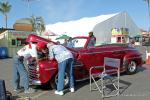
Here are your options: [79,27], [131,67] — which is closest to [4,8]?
[79,27]

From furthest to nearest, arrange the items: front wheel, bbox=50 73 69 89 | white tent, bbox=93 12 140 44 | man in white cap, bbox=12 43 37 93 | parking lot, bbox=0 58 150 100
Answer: white tent, bbox=93 12 140 44
front wheel, bbox=50 73 69 89
man in white cap, bbox=12 43 37 93
parking lot, bbox=0 58 150 100

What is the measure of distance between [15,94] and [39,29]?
167 ft

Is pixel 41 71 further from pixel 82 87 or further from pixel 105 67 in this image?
pixel 105 67

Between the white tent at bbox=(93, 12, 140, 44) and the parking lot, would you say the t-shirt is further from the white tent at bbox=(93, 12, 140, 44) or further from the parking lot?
the white tent at bbox=(93, 12, 140, 44)

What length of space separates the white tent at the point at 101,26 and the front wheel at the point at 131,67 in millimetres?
48550

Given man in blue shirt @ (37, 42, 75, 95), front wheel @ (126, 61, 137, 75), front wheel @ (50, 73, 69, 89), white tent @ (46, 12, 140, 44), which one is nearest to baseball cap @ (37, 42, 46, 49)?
man in blue shirt @ (37, 42, 75, 95)

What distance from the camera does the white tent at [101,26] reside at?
209 ft

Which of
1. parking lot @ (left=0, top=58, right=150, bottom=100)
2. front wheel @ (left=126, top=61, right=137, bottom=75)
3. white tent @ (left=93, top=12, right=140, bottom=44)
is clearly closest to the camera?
parking lot @ (left=0, top=58, right=150, bottom=100)

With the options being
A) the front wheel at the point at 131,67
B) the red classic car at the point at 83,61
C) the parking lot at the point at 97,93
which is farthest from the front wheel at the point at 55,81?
the front wheel at the point at 131,67

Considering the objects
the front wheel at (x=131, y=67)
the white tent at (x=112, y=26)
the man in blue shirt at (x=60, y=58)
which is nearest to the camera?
the man in blue shirt at (x=60, y=58)

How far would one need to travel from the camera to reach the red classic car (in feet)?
31.0

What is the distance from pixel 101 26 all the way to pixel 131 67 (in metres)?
51.9

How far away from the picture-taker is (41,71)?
937 cm

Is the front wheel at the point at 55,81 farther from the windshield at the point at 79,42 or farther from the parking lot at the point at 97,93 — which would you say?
the windshield at the point at 79,42
